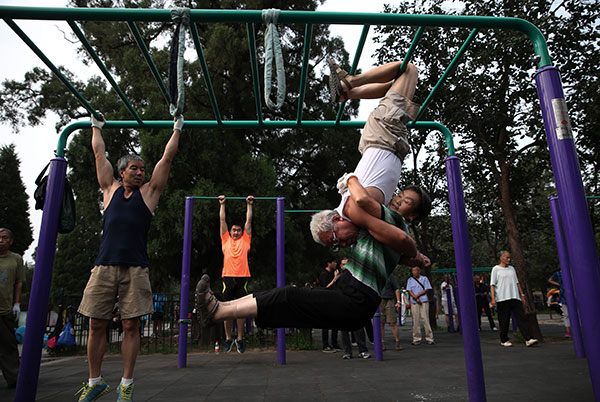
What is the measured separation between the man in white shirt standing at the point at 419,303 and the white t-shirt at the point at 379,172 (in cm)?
685

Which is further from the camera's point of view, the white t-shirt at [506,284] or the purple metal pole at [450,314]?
the purple metal pole at [450,314]

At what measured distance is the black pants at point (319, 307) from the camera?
6.81 ft

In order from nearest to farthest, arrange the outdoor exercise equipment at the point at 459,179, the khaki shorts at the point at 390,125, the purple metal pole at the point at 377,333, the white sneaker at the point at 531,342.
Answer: the outdoor exercise equipment at the point at 459,179 → the khaki shorts at the point at 390,125 → the purple metal pole at the point at 377,333 → the white sneaker at the point at 531,342

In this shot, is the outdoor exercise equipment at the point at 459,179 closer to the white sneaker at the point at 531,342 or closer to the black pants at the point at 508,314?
the black pants at the point at 508,314

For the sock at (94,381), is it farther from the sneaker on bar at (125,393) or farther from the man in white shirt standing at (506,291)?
the man in white shirt standing at (506,291)

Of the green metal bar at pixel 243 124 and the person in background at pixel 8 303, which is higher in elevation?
the green metal bar at pixel 243 124

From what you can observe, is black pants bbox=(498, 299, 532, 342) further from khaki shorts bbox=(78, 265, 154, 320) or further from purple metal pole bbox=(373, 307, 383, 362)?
khaki shorts bbox=(78, 265, 154, 320)

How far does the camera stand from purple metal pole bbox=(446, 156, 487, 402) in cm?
290

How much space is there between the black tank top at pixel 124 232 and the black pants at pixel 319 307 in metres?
1.40

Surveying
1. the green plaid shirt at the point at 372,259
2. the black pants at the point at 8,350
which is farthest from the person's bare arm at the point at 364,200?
the black pants at the point at 8,350

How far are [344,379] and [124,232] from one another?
10.1 ft

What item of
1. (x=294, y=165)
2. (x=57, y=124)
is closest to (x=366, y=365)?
(x=294, y=165)

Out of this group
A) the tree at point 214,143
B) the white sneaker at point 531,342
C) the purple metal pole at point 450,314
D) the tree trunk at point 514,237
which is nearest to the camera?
the white sneaker at point 531,342

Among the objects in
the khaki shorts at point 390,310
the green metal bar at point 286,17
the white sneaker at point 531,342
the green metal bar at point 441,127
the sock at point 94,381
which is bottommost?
the white sneaker at point 531,342
